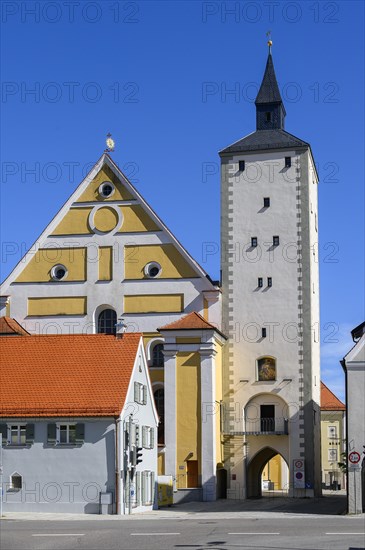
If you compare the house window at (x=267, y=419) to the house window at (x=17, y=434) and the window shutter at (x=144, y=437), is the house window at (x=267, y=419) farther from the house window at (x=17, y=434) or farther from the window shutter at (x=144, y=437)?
the house window at (x=17, y=434)

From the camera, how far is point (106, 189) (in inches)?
2350

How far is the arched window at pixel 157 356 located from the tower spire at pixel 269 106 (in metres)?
14.3

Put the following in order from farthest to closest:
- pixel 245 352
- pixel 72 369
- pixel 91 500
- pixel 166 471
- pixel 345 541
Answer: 1. pixel 245 352
2. pixel 166 471
3. pixel 72 369
4. pixel 91 500
5. pixel 345 541

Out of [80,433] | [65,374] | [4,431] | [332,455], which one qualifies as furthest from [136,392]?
[332,455]

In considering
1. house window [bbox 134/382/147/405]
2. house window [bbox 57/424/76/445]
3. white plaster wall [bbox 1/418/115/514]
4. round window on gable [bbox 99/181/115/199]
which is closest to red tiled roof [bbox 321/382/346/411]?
round window on gable [bbox 99/181/115/199]

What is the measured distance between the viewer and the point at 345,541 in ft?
89.0

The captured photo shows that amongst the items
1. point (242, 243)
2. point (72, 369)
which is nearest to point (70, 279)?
point (242, 243)

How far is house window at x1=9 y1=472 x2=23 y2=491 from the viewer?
42750mm

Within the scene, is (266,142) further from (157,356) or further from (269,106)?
(157,356)

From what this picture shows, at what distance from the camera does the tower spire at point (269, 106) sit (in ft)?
204

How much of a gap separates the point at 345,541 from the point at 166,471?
2770 centimetres

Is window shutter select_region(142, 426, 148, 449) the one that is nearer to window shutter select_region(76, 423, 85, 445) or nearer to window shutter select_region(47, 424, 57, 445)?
window shutter select_region(76, 423, 85, 445)

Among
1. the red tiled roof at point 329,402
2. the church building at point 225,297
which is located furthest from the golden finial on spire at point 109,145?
the red tiled roof at point 329,402

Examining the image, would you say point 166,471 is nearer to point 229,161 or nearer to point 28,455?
point 28,455
